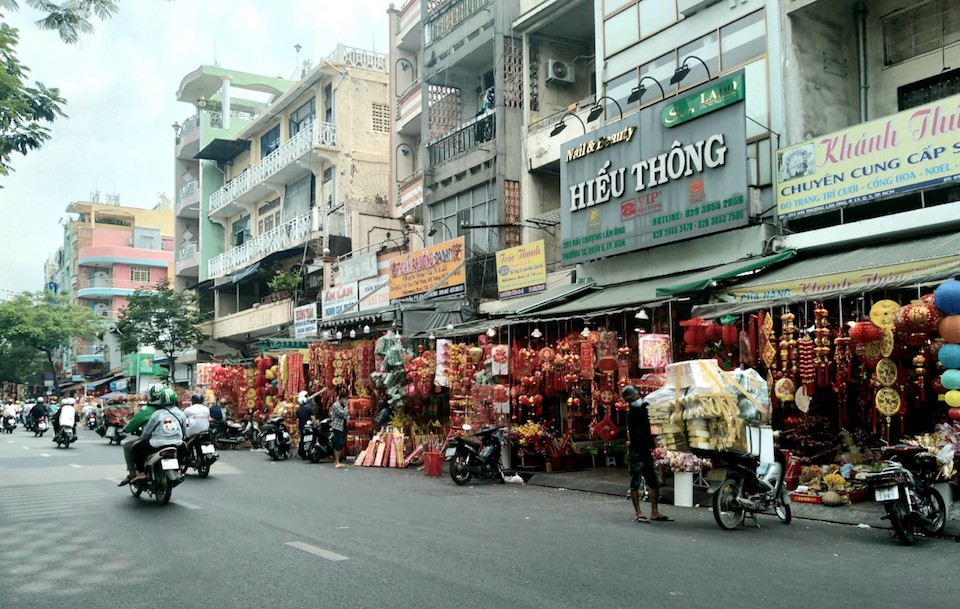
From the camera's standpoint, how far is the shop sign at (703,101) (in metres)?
14.2

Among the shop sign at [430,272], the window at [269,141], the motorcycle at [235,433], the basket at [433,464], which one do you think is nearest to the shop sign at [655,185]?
the shop sign at [430,272]

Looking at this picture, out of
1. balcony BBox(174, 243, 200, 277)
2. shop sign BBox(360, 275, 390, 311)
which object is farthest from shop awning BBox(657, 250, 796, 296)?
balcony BBox(174, 243, 200, 277)

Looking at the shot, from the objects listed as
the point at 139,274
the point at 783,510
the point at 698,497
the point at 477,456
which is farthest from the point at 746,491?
the point at 139,274

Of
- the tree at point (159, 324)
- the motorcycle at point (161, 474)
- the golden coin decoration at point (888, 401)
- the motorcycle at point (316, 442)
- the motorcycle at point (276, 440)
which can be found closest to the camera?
the golden coin decoration at point (888, 401)

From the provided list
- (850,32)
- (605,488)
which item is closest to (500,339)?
(605,488)

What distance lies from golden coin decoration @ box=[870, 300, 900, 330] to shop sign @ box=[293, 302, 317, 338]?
20039mm

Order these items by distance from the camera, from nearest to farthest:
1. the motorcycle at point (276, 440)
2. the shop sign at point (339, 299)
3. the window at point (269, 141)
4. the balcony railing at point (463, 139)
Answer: the motorcycle at point (276, 440)
the balcony railing at point (463, 139)
the shop sign at point (339, 299)
the window at point (269, 141)

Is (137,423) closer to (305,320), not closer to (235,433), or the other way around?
(235,433)

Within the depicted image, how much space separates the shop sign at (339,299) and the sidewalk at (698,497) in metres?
12.9

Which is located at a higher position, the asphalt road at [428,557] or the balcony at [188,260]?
the balcony at [188,260]

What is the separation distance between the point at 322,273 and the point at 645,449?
22.6 m

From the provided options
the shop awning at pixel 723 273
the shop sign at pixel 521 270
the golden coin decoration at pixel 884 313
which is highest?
the shop sign at pixel 521 270

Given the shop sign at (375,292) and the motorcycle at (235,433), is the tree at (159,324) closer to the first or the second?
the motorcycle at (235,433)

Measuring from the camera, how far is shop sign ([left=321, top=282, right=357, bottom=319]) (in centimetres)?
2658
